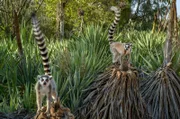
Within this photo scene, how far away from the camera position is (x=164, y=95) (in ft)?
21.7

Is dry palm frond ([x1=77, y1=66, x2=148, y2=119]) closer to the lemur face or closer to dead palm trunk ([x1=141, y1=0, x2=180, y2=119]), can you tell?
dead palm trunk ([x1=141, y1=0, x2=180, y2=119])

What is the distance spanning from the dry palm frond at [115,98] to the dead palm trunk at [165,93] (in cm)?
61

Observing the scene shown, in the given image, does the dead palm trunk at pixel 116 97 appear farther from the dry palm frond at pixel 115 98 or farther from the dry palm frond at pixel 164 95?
the dry palm frond at pixel 164 95

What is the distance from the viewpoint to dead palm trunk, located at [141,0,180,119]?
21.6ft

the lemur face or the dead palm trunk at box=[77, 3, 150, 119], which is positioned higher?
the lemur face

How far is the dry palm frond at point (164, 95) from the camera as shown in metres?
6.59

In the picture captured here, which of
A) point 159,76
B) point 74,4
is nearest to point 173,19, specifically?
point 159,76

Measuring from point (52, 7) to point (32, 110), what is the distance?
18739 millimetres

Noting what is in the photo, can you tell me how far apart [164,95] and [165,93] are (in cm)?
4

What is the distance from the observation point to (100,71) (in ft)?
21.6

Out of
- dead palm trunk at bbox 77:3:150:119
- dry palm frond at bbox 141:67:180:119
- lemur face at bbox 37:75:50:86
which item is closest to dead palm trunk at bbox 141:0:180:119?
dry palm frond at bbox 141:67:180:119

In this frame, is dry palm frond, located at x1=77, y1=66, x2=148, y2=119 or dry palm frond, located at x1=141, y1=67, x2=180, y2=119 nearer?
dry palm frond, located at x1=77, y1=66, x2=148, y2=119

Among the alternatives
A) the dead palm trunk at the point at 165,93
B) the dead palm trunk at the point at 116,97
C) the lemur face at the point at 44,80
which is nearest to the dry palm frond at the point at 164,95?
the dead palm trunk at the point at 165,93

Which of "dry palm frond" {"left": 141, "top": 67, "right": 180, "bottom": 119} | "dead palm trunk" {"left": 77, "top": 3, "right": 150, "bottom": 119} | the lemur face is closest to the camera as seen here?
the lemur face
